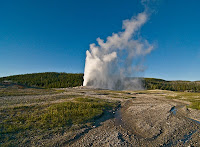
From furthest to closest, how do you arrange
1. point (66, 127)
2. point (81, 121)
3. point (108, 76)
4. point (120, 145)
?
point (108, 76), point (81, 121), point (66, 127), point (120, 145)

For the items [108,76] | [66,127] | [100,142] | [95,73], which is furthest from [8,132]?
[108,76]

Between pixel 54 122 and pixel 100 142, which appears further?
pixel 54 122

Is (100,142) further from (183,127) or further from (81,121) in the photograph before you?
(183,127)

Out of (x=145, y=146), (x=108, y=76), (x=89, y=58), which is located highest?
(x=89, y=58)

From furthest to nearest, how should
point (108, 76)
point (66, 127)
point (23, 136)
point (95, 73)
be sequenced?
point (108, 76) < point (95, 73) < point (66, 127) < point (23, 136)

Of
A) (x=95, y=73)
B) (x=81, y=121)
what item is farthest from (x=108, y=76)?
(x=81, y=121)

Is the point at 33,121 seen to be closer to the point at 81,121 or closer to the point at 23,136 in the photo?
the point at 23,136

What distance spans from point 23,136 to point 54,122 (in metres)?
4.20

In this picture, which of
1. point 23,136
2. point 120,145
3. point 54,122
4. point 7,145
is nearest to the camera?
point 7,145

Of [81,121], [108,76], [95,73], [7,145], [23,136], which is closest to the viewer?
[7,145]

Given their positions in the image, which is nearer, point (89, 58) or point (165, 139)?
point (165, 139)

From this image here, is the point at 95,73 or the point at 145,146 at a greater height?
the point at 95,73

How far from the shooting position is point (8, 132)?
40.6 ft

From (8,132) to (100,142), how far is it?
32.9 ft
